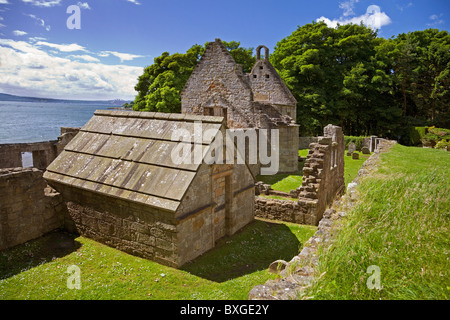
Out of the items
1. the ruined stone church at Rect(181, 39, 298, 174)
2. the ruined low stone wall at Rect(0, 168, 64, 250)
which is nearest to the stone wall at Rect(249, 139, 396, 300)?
the ruined low stone wall at Rect(0, 168, 64, 250)

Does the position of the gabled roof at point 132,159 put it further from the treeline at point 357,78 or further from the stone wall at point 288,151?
the treeline at point 357,78

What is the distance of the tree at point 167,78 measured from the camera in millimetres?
34719

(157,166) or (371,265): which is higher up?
(157,166)

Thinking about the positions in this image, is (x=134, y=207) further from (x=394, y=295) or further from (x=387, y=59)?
(x=387, y=59)

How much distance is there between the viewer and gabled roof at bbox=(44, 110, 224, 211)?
24.8ft

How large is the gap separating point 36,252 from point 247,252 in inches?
236

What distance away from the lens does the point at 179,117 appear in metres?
9.00

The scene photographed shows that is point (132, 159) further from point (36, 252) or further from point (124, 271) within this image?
point (36, 252)

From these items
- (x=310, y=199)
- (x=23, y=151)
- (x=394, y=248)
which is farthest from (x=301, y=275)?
(x=23, y=151)

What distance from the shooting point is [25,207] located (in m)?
8.54

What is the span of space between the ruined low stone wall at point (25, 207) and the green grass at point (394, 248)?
26.9 ft

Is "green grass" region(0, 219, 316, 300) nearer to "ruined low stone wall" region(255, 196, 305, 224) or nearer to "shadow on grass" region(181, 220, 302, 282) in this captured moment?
"shadow on grass" region(181, 220, 302, 282)

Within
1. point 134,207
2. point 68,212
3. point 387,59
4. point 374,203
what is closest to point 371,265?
point 374,203
